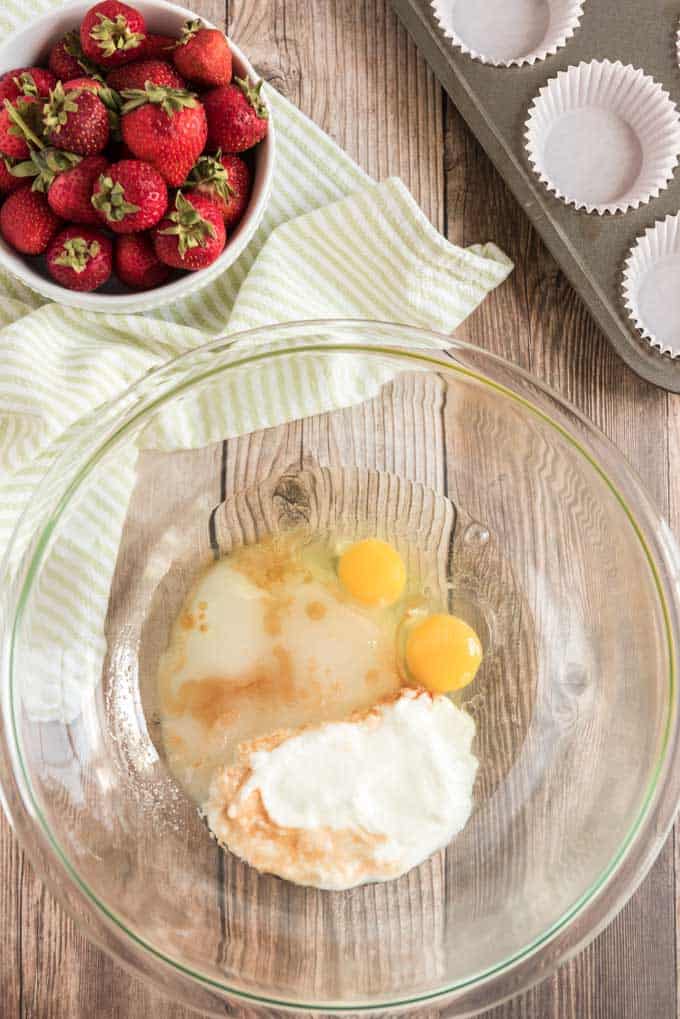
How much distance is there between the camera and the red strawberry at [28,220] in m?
1.10

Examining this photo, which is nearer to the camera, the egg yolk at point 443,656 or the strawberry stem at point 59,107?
the strawberry stem at point 59,107

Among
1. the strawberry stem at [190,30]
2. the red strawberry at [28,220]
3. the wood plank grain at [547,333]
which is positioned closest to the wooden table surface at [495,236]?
the wood plank grain at [547,333]

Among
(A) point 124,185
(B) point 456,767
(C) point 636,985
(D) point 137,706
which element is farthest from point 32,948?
(A) point 124,185

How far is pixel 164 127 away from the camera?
41.6 inches

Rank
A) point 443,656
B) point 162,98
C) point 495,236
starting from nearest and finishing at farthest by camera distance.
Answer: 1. point 162,98
2. point 443,656
3. point 495,236

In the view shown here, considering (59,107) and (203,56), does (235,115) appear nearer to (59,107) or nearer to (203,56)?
(203,56)

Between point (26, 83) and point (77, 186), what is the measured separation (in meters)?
0.12

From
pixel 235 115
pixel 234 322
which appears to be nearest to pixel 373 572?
pixel 234 322

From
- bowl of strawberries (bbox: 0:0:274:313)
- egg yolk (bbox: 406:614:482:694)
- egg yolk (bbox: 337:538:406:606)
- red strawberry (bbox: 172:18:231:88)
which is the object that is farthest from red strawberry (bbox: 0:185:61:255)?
egg yolk (bbox: 406:614:482:694)

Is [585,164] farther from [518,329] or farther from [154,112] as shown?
[154,112]

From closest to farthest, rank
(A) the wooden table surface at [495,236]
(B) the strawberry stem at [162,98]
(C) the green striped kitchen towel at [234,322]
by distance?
1. (B) the strawberry stem at [162,98]
2. (C) the green striped kitchen towel at [234,322]
3. (A) the wooden table surface at [495,236]

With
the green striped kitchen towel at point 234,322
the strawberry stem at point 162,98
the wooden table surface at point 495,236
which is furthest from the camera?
the wooden table surface at point 495,236

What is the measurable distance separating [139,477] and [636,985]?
914 millimetres

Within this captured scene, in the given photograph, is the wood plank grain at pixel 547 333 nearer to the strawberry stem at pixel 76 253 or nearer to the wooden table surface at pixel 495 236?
the wooden table surface at pixel 495 236
